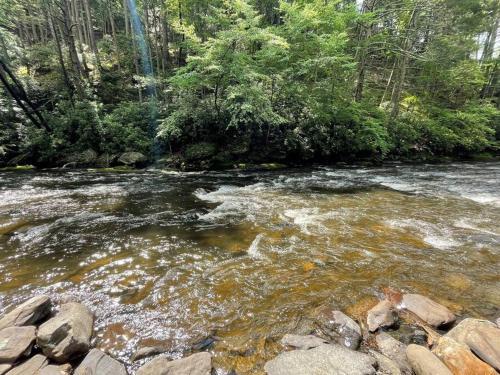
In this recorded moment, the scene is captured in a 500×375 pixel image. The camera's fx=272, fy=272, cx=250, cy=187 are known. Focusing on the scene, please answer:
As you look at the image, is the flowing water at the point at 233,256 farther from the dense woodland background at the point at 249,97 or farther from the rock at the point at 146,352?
the dense woodland background at the point at 249,97

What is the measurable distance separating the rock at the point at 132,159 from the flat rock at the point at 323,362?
12.9m

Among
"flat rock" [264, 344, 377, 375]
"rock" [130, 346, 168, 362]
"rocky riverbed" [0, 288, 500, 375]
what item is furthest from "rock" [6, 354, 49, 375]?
"flat rock" [264, 344, 377, 375]

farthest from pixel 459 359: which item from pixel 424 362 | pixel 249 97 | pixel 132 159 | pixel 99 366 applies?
pixel 132 159

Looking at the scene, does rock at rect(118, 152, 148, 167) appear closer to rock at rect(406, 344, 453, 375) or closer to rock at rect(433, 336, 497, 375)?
rock at rect(406, 344, 453, 375)

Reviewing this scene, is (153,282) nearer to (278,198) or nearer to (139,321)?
(139,321)

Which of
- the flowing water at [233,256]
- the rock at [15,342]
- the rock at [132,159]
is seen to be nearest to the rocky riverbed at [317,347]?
the rock at [15,342]

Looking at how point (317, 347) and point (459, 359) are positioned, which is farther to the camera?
point (317, 347)

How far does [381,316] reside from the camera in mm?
3432

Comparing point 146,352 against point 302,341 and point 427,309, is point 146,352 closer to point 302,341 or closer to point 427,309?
point 302,341

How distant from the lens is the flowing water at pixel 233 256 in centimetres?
346

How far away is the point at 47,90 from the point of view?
17.6m

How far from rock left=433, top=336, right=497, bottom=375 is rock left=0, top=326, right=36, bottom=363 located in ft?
14.2

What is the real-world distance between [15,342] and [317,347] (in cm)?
316

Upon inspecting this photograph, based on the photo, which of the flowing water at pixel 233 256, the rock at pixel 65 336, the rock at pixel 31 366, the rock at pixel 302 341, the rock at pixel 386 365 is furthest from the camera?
→ the flowing water at pixel 233 256
